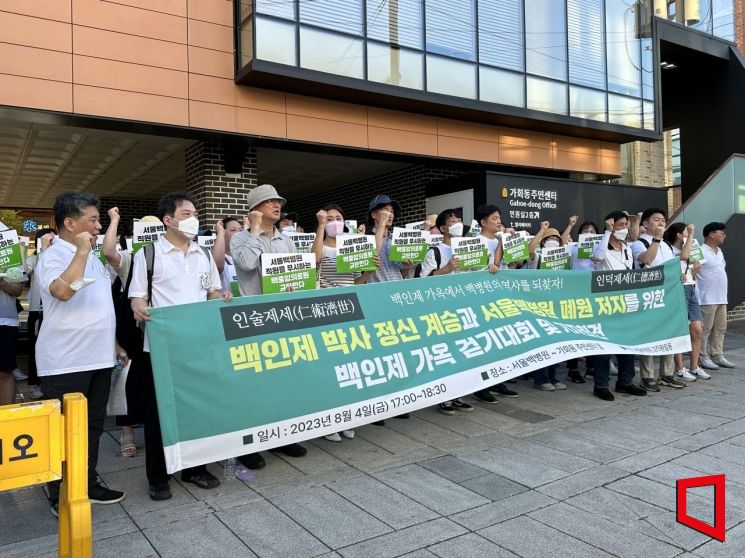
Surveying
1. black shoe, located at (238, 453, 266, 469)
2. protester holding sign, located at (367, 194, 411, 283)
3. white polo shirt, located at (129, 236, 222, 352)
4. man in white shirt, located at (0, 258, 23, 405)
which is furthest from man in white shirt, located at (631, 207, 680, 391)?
man in white shirt, located at (0, 258, 23, 405)

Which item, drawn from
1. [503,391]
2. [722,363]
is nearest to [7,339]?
[503,391]

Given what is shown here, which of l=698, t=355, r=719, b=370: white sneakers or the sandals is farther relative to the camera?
l=698, t=355, r=719, b=370: white sneakers

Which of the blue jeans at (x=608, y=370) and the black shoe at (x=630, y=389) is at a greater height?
the blue jeans at (x=608, y=370)

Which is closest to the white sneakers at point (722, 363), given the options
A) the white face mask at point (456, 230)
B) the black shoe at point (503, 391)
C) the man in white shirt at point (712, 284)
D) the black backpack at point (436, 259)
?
the man in white shirt at point (712, 284)

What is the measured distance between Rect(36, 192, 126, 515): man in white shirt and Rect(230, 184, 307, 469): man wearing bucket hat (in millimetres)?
1054

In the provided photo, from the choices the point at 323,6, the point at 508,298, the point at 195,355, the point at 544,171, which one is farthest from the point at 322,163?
the point at 195,355

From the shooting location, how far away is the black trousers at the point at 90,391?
3.49 m

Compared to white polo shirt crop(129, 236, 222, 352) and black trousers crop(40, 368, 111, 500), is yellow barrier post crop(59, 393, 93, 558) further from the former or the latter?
white polo shirt crop(129, 236, 222, 352)

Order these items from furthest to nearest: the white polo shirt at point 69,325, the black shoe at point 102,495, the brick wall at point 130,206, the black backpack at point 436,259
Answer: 1. the brick wall at point 130,206
2. the black backpack at point 436,259
3. the black shoe at point 102,495
4. the white polo shirt at point 69,325

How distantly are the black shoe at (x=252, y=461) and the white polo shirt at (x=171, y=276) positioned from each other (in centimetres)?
113

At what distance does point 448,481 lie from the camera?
3.95 meters

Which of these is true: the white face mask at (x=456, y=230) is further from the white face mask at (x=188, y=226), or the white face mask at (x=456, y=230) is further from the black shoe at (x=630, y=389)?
the white face mask at (x=188, y=226)

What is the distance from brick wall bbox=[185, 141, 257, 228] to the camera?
9648 mm

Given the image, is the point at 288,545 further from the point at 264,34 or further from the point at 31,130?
the point at 31,130
